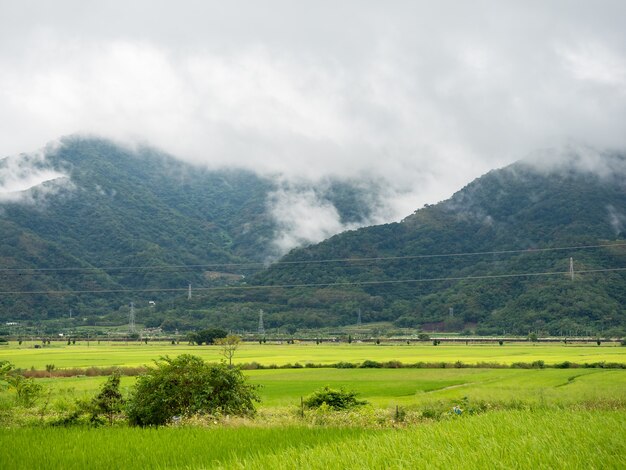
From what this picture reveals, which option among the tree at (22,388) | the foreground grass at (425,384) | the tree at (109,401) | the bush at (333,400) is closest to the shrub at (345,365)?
the foreground grass at (425,384)

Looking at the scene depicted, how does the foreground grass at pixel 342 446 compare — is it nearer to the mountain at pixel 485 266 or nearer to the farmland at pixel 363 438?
the farmland at pixel 363 438

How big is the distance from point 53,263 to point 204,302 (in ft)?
124

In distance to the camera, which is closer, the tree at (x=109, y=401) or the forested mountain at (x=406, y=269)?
the tree at (x=109, y=401)

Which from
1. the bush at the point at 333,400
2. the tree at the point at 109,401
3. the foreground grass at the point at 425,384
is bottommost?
the foreground grass at the point at 425,384

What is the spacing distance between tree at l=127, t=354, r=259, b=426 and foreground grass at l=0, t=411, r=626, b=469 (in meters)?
2.07

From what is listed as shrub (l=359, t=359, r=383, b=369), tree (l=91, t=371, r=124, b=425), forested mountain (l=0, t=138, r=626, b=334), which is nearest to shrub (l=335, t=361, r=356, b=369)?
shrub (l=359, t=359, r=383, b=369)

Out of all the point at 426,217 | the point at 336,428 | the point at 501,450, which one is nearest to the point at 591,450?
the point at 501,450

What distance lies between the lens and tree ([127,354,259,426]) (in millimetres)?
18078

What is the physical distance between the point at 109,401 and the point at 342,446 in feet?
35.4

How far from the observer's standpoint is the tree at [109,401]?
18.4m

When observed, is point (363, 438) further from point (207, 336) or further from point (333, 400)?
point (207, 336)

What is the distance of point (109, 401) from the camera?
18766 millimetres

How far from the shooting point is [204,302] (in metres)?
133

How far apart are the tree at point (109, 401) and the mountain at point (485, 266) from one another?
8097cm
